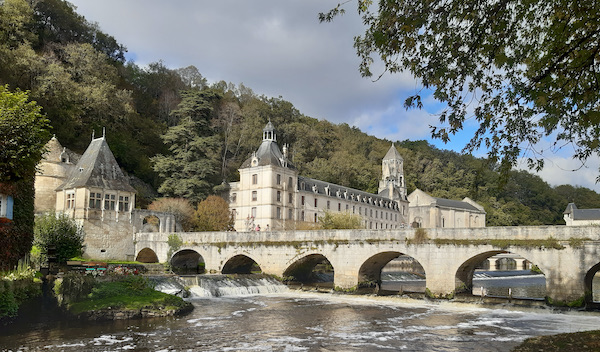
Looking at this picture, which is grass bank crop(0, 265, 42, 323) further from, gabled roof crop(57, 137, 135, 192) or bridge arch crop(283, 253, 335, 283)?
gabled roof crop(57, 137, 135, 192)

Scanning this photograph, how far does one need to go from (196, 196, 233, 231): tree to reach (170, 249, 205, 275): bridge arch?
13.3ft

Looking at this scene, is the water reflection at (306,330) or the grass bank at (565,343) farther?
the water reflection at (306,330)

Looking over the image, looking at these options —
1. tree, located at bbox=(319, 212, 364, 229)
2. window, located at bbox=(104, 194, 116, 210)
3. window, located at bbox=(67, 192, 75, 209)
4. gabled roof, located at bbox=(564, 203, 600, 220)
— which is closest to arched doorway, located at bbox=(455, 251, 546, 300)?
gabled roof, located at bbox=(564, 203, 600, 220)

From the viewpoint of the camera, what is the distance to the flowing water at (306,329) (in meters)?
15.6

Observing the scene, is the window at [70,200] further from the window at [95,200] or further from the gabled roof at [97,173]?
the window at [95,200]

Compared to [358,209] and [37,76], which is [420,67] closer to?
[37,76]

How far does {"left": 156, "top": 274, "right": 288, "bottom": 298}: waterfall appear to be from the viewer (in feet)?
89.7

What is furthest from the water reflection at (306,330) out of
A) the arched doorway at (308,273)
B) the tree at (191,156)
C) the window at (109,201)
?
the tree at (191,156)

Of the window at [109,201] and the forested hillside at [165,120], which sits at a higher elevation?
the forested hillside at [165,120]

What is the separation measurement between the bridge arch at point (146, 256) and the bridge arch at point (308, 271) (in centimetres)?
1414

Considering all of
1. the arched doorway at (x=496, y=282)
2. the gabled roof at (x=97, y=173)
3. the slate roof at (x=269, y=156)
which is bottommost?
the arched doorway at (x=496, y=282)

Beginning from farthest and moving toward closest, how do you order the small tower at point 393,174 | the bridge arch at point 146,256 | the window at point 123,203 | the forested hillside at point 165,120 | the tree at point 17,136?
the small tower at point 393,174 → the forested hillside at point 165,120 → the bridge arch at point 146,256 → the window at point 123,203 → the tree at point 17,136

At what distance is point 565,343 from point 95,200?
124 ft

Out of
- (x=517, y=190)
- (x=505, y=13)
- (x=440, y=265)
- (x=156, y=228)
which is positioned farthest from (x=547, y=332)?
(x=517, y=190)
